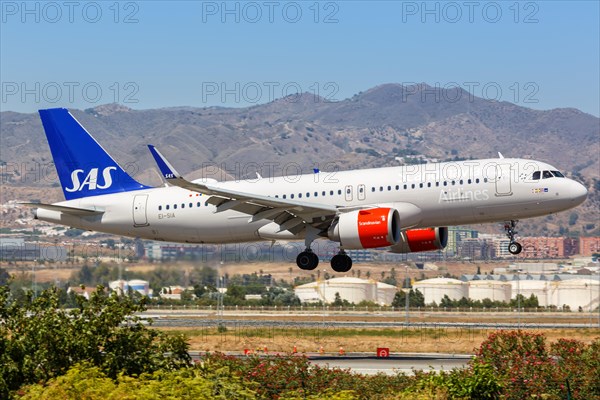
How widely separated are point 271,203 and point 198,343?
702 inches

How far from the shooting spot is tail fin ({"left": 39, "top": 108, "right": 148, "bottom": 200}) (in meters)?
54.1

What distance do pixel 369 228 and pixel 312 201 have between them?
13.2 ft

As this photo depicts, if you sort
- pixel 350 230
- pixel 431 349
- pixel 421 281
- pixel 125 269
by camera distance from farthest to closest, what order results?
pixel 421 281 < pixel 125 269 < pixel 431 349 < pixel 350 230

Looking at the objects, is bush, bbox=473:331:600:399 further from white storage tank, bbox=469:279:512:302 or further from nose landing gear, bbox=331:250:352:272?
white storage tank, bbox=469:279:512:302

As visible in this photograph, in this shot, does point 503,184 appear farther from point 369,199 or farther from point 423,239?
point 423,239

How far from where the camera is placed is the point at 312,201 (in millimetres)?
49000

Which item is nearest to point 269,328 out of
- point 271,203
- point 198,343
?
point 198,343

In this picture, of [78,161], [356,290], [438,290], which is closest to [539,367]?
[78,161]

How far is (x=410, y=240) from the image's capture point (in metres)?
52.1

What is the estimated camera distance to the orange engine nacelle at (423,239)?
170 feet

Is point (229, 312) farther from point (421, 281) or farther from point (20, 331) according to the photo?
point (20, 331)

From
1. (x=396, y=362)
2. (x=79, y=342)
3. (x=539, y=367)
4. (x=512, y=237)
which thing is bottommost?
(x=396, y=362)

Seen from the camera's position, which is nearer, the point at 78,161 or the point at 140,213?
the point at 140,213

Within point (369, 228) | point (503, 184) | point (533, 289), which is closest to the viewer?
point (503, 184)
